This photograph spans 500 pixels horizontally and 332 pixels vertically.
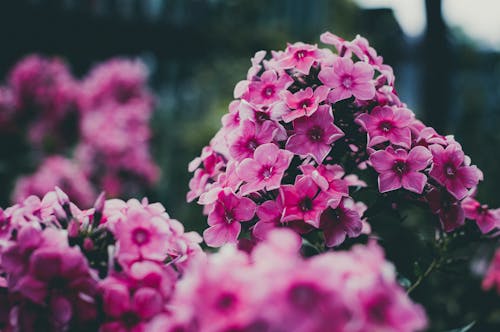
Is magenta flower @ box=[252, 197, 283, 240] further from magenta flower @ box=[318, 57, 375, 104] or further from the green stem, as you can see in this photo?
the green stem

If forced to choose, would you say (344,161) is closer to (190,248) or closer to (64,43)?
(190,248)

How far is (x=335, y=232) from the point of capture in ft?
3.99

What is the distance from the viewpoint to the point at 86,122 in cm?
413

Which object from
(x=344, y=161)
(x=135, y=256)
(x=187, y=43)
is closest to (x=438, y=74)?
(x=344, y=161)

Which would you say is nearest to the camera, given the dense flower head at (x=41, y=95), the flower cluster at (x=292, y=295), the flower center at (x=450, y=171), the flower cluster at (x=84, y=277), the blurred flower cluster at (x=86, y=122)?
the flower cluster at (x=292, y=295)

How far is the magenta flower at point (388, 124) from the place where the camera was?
49.9 inches

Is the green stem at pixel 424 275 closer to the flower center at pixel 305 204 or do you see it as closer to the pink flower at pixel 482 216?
the pink flower at pixel 482 216

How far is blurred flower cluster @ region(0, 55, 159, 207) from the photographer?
13.1 ft

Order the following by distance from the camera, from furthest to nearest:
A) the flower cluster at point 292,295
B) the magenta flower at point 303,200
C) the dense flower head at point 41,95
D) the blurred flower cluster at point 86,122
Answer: the dense flower head at point 41,95
the blurred flower cluster at point 86,122
the magenta flower at point 303,200
the flower cluster at point 292,295

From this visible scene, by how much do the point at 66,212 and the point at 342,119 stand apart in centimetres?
70

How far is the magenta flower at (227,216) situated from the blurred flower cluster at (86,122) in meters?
2.58

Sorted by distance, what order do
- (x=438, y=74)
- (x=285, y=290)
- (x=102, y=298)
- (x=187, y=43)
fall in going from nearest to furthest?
(x=285, y=290) → (x=102, y=298) → (x=438, y=74) → (x=187, y=43)

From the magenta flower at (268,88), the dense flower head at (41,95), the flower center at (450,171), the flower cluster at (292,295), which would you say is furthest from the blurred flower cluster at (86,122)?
the flower cluster at (292,295)

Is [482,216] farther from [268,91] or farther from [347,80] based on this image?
[268,91]
